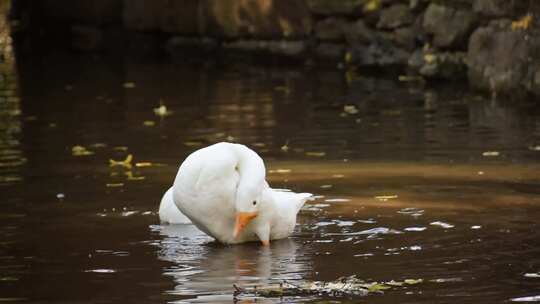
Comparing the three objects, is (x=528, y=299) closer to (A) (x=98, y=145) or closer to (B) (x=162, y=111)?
(A) (x=98, y=145)

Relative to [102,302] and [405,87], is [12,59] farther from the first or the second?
[102,302]

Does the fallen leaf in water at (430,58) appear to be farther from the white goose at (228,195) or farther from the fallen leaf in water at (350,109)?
the white goose at (228,195)

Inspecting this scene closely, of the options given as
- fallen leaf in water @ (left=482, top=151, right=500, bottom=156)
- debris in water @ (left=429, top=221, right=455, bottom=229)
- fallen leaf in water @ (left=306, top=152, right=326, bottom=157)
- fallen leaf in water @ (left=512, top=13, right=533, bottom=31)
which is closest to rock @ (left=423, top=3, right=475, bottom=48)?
fallen leaf in water @ (left=512, top=13, right=533, bottom=31)

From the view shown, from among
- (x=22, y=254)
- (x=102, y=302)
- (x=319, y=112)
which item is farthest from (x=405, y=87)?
(x=102, y=302)

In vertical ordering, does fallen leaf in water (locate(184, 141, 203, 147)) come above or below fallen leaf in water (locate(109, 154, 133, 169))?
below

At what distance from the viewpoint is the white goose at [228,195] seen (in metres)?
9.04

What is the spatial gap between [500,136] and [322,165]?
2.55 metres

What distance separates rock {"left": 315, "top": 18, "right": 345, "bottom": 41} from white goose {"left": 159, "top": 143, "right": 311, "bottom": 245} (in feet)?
53.4

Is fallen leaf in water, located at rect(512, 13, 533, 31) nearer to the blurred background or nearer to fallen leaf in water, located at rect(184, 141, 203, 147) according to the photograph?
the blurred background

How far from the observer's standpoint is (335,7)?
25.4 m

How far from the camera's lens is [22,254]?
29.8ft

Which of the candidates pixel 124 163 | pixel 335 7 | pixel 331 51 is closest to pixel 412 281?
pixel 124 163

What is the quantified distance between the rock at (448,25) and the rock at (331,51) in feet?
14.1

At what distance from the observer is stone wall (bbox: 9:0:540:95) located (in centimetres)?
1869
